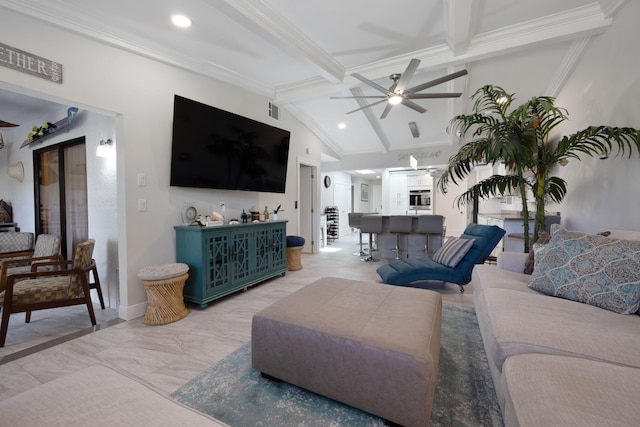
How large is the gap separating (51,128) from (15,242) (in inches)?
58.0

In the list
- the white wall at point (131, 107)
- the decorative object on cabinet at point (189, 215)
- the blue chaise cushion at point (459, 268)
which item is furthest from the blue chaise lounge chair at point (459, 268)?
the white wall at point (131, 107)

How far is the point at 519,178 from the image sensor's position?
2.72 meters

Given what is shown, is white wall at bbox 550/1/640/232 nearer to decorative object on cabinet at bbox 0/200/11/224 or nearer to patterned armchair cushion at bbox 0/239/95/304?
patterned armchair cushion at bbox 0/239/95/304

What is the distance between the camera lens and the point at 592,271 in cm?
160

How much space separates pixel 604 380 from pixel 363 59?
373 cm

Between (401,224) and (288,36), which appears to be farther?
(401,224)

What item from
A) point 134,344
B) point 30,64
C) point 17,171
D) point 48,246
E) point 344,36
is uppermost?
point 344,36

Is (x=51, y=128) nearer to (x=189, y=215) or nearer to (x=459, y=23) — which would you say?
(x=189, y=215)

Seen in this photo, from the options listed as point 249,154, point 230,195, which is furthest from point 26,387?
point 249,154

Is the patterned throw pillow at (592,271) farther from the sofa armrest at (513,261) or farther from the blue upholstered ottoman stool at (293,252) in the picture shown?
the blue upholstered ottoman stool at (293,252)

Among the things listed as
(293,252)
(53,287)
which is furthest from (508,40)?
(53,287)

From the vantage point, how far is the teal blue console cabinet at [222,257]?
9.20 ft

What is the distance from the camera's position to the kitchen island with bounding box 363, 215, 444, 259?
5051 millimetres

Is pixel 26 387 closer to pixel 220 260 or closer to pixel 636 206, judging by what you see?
pixel 220 260
